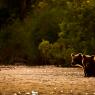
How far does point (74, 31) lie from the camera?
31.5m

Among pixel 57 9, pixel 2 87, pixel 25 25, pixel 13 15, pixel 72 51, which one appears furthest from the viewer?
pixel 13 15

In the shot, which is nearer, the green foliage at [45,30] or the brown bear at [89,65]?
the brown bear at [89,65]

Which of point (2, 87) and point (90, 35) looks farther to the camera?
point (90, 35)

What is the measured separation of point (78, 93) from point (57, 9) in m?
21.2

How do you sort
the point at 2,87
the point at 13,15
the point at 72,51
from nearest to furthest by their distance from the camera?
the point at 2,87, the point at 72,51, the point at 13,15

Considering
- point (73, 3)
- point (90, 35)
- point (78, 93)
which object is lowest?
point (78, 93)

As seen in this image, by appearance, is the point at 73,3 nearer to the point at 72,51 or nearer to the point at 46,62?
the point at 72,51

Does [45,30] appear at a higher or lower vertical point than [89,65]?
higher

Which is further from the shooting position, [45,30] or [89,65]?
[45,30]

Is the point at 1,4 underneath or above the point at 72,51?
above

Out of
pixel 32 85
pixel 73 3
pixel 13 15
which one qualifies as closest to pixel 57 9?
pixel 73 3

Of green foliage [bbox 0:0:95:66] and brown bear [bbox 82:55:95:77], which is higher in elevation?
green foliage [bbox 0:0:95:66]

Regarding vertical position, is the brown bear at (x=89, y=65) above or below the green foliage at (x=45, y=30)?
below

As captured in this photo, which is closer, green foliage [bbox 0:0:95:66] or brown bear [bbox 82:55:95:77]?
brown bear [bbox 82:55:95:77]
